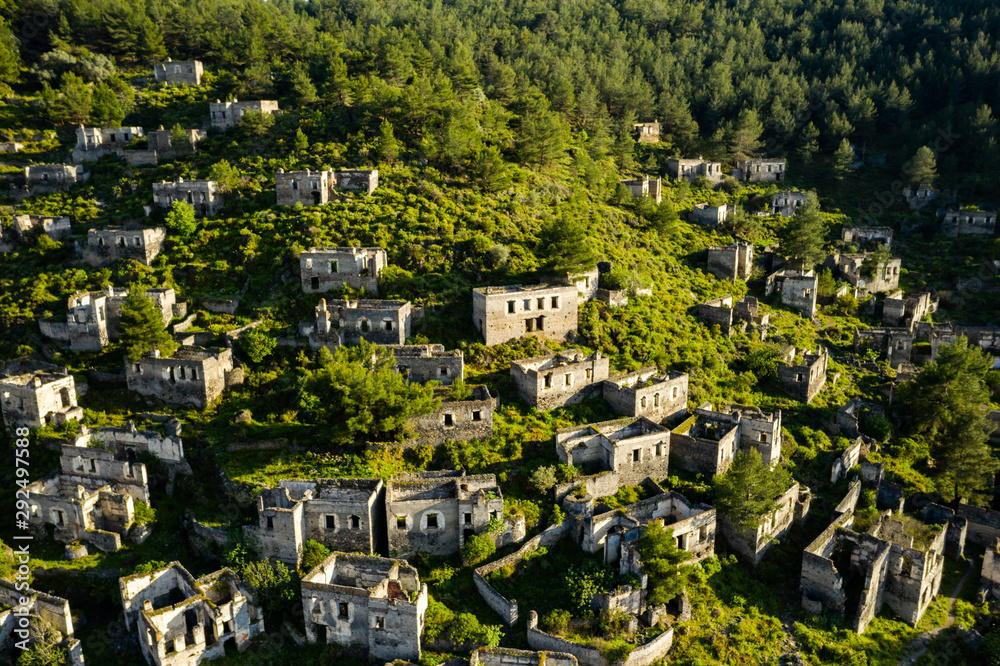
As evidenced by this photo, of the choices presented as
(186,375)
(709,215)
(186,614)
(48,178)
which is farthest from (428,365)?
(48,178)

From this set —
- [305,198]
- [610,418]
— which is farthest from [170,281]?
[610,418]

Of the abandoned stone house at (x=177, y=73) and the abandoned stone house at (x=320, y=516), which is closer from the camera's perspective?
the abandoned stone house at (x=320, y=516)

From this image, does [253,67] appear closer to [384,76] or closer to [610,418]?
[384,76]

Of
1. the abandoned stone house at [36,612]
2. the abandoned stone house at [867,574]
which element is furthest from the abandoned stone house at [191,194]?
the abandoned stone house at [867,574]

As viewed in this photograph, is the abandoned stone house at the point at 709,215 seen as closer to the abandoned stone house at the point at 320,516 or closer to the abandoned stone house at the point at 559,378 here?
the abandoned stone house at the point at 559,378

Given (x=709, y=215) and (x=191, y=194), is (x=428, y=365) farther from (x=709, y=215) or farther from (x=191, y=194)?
(x=709, y=215)

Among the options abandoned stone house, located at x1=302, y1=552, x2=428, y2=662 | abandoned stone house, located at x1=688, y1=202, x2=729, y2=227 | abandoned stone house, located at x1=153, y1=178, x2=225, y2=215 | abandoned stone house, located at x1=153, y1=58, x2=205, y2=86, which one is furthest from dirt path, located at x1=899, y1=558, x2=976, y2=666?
abandoned stone house, located at x1=153, y1=58, x2=205, y2=86
